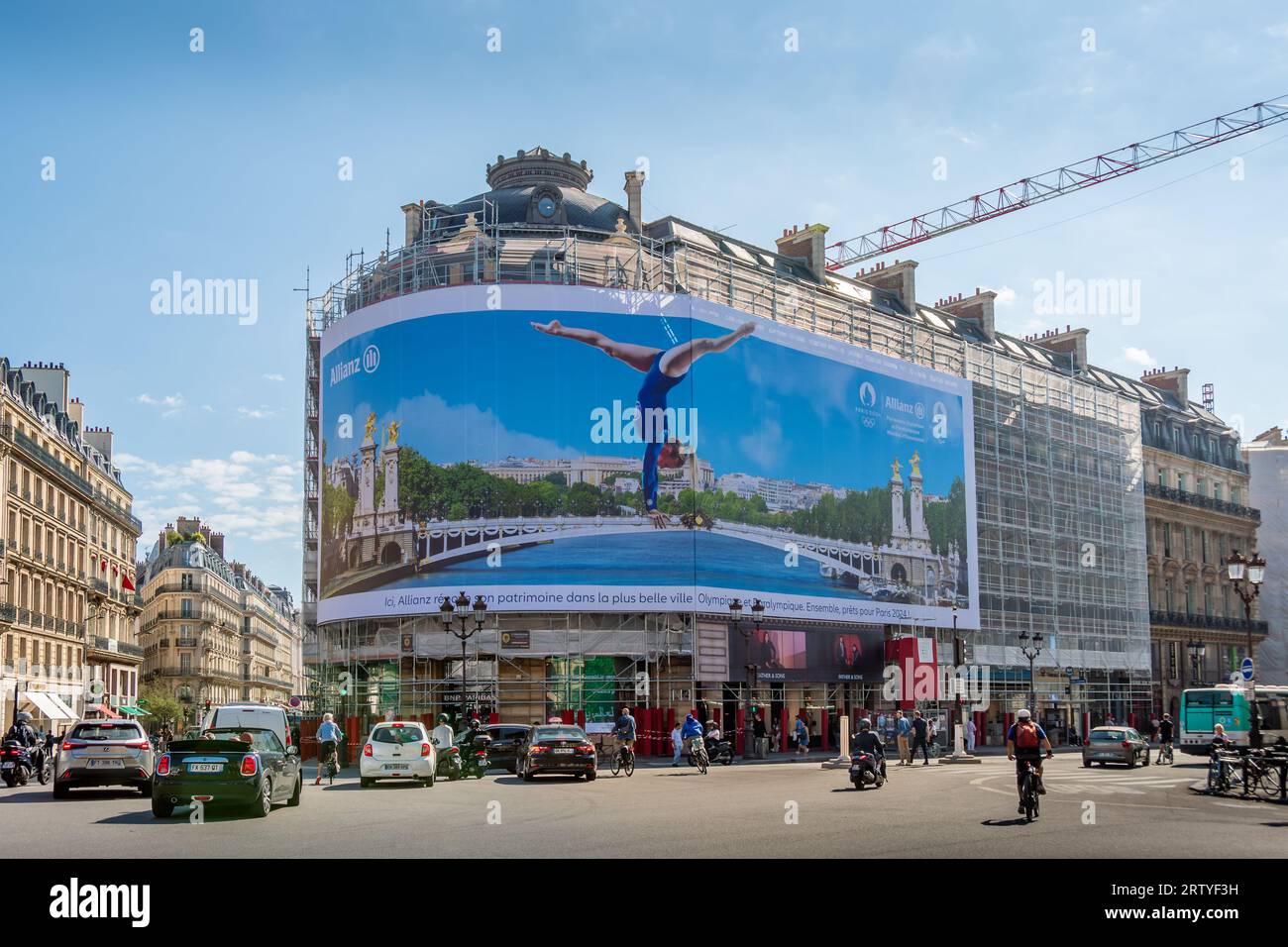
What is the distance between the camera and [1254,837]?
1684 cm

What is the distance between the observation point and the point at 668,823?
729 inches

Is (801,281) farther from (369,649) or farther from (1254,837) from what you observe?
(1254,837)

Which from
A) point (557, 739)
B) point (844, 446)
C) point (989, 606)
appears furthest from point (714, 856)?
point (989, 606)

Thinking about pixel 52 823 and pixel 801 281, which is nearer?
pixel 52 823

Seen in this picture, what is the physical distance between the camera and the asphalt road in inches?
593

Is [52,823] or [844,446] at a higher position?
[844,446]

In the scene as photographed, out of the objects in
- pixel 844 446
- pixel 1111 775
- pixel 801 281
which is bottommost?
pixel 1111 775

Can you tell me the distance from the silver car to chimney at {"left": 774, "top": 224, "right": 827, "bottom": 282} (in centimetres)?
4472

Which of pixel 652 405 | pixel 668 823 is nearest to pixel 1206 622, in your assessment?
pixel 652 405

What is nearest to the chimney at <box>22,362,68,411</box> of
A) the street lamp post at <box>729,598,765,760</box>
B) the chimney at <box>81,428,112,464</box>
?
the chimney at <box>81,428,112,464</box>

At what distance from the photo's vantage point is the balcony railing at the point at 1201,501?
246 ft

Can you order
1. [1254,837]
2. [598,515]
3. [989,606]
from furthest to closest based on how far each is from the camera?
[989,606] < [598,515] < [1254,837]

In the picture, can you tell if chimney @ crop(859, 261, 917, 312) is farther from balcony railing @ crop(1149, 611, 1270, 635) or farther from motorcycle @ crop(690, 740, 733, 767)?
motorcycle @ crop(690, 740, 733, 767)
